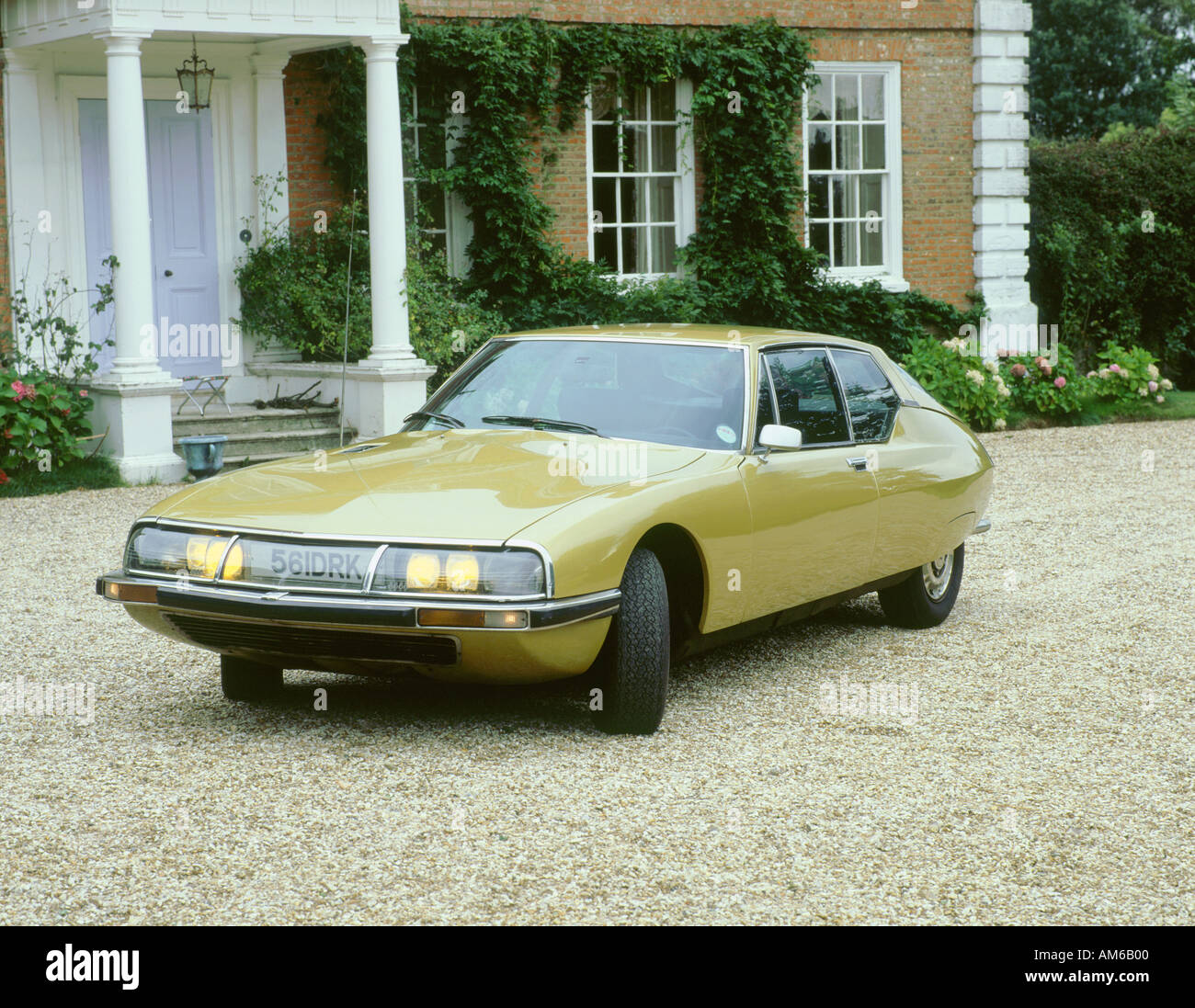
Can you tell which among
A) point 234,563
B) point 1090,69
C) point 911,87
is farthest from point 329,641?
point 1090,69

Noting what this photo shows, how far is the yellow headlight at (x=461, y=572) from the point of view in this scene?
192 inches

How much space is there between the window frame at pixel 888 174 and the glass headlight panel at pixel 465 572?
13.5 metres

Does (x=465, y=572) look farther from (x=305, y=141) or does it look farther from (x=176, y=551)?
(x=305, y=141)

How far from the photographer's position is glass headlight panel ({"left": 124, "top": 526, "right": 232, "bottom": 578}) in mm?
5152

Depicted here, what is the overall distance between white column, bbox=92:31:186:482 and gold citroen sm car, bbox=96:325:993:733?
6535mm

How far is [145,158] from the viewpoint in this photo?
12703mm

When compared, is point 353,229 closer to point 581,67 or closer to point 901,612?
point 581,67

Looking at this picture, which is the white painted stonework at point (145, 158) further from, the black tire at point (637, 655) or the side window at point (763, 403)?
the black tire at point (637, 655)

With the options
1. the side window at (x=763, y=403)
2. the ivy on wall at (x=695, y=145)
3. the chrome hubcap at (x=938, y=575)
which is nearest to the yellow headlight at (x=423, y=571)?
the side window at (x=763, y=403)

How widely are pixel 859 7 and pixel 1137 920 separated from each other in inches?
603

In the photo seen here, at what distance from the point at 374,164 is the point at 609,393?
7952 mm

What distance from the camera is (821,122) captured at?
17891 millimetres

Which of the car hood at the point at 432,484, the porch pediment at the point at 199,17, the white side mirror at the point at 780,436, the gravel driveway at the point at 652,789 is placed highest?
the porch pediment at the point at 199,17

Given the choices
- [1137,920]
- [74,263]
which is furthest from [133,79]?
[1137,920]
